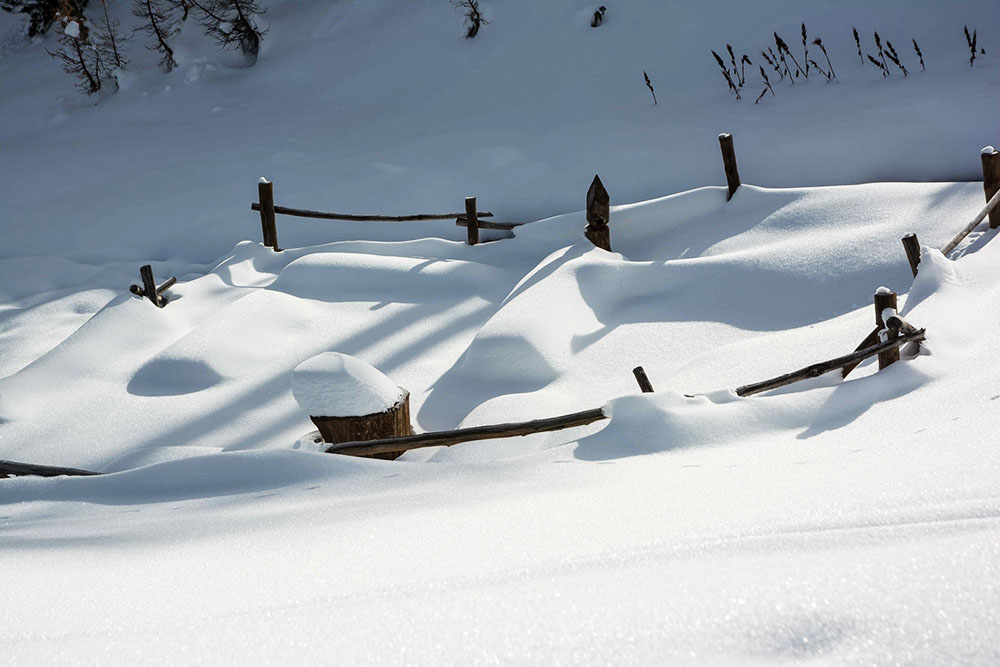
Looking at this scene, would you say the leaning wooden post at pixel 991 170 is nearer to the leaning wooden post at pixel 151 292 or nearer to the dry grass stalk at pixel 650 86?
the dry grass stalk at pixel 650 86

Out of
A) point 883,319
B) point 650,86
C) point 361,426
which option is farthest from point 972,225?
point 650,86

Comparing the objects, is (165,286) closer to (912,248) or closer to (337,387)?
(337,387)

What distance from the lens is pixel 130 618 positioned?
2072 mm

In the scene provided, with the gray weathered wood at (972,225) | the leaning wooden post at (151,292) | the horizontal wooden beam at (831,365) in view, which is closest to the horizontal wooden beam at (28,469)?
the horizontal wooden beam at (831,365)

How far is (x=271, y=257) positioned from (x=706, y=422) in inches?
265

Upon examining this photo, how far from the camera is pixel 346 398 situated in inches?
195

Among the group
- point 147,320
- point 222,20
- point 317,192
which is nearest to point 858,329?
point 147,320

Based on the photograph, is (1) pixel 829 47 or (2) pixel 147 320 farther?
(1) pixel 829 47

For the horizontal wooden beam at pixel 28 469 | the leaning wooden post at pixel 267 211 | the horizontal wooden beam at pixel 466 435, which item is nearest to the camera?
the horizontal wooden beam at pixel 466 435

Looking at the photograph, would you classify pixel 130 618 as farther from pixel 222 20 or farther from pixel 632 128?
pixel 222 20

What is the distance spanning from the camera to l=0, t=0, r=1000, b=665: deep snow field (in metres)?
1.87

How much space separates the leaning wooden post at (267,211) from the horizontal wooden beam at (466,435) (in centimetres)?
602

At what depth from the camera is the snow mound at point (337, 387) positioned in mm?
4863

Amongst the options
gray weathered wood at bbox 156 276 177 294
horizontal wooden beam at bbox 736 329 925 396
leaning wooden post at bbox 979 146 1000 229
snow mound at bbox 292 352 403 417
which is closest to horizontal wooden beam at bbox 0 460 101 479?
snow mound at bbox 292 352 403 417
